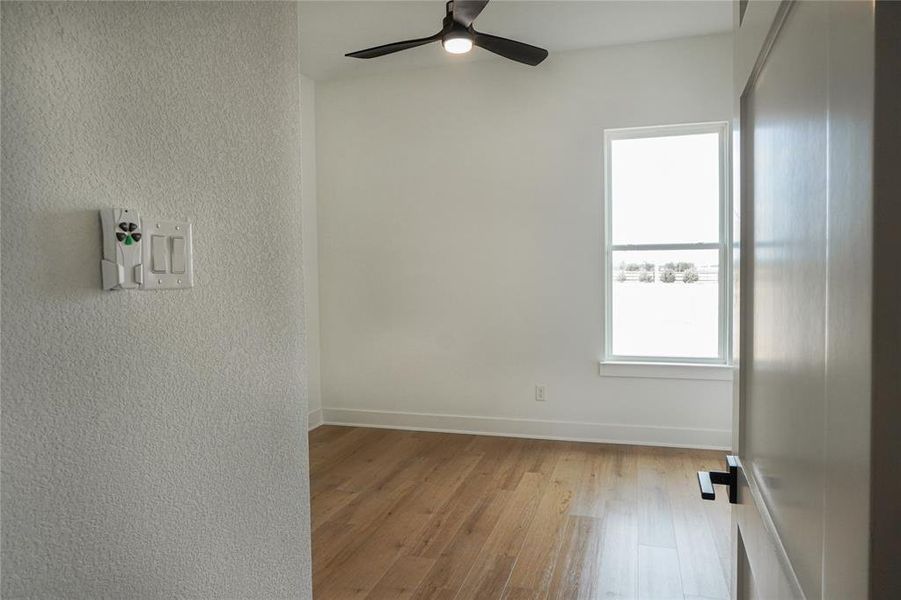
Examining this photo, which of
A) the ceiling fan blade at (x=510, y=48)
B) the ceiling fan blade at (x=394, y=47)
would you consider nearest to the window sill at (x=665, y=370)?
the ceiling fan blade at (x=510, y=48)

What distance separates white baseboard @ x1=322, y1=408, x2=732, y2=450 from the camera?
4121 millimetres

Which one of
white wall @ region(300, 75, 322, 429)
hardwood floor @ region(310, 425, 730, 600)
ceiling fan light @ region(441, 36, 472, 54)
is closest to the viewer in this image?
hardwood floor @ region(310, 425, 730, 600)

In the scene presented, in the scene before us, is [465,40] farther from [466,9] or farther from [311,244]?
[311,244]

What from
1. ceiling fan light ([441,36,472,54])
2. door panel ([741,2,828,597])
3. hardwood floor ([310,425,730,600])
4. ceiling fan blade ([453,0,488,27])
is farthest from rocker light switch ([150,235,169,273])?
ceiling fan light ([441,36,472,54])

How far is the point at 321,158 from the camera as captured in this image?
4879 mm

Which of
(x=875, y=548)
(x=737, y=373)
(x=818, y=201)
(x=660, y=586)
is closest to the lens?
(x=875, y=548)

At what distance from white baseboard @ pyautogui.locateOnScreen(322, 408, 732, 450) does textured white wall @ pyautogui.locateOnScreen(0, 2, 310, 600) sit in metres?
3.12

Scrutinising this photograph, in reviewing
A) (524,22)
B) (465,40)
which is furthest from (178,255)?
(524,22)

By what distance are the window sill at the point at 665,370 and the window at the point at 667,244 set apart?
7 cm

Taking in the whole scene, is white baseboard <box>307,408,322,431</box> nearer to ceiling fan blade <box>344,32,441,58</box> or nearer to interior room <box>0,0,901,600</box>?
interior room <box>0,0,901,600</box>

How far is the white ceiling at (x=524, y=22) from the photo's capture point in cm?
350

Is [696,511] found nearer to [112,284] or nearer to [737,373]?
[737,373]

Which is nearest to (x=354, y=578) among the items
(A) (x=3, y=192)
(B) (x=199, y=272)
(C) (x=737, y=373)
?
(B) (x=199, y=272)

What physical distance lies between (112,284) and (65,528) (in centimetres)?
36
